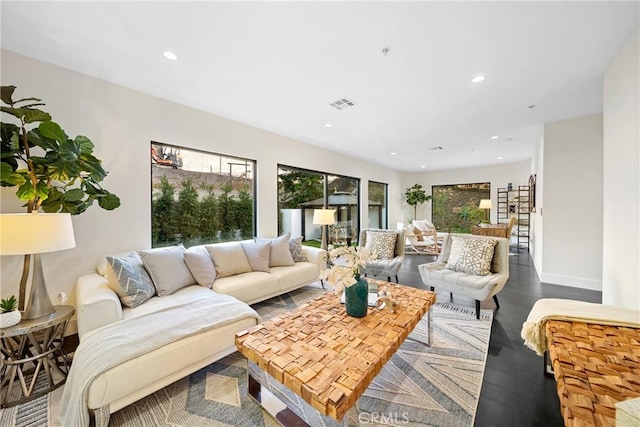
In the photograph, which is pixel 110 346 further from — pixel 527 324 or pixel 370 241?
pixel 370 241

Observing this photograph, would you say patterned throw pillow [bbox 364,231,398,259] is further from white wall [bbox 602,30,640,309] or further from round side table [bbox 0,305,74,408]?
round side table [bbox 0,305,74,408]

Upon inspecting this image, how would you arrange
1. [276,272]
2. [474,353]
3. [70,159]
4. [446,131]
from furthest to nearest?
1. [446,131]
2. [276,272]
3. [474,353]
4. [70,159]

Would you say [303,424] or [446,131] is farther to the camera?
[446,131]

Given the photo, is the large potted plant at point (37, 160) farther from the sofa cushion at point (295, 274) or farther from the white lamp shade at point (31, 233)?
the sofa cushion at point (295, 274)

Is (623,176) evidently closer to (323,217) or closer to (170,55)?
(323,217)

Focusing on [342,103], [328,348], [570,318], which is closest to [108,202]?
[328,348]

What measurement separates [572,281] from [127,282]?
596cm

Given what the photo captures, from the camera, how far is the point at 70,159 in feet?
6.15

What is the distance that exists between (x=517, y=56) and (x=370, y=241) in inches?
112

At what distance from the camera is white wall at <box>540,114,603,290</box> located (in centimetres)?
359

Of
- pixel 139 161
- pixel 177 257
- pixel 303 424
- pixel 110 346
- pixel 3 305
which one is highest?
pixel 139 161

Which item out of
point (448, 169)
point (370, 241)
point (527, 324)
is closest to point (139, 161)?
point (370, 241)

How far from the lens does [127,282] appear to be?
215 cm

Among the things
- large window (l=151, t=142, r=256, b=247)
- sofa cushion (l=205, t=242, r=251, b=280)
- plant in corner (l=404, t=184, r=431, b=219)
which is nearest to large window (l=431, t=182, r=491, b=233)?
plant in corner (l=404, t=184, r=431, b=219)
